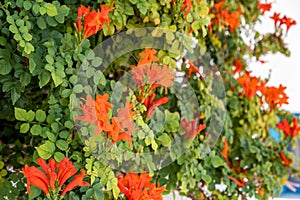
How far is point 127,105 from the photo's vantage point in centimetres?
74

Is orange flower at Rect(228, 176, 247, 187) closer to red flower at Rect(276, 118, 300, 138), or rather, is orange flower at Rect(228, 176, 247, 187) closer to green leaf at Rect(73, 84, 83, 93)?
red flower at Rect(276, 118, 300, 138)

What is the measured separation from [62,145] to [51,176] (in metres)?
0.09

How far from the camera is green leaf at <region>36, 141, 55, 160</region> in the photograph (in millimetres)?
707

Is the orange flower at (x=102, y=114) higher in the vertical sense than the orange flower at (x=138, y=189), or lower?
higher

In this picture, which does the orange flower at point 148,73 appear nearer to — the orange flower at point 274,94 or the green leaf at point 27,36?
the green leaf at point 27,36

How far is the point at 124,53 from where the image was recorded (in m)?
0.95

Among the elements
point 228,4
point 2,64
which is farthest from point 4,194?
point 228,4

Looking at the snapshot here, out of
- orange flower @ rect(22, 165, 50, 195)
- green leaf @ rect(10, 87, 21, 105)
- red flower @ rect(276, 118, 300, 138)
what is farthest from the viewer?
red flower @ rect(276, 118, 300, 138)

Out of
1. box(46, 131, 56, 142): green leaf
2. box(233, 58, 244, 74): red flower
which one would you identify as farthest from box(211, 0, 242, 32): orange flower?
box(46, 131, 56, 142): green leaf

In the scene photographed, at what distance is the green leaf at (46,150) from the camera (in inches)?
27.9

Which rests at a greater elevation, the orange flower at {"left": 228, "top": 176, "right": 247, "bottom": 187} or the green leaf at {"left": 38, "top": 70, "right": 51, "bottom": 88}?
the green leaf at {"left": 38, "top": 70, "right": 51, "bottom": 88}

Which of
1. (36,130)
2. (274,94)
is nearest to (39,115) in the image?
(36,130)

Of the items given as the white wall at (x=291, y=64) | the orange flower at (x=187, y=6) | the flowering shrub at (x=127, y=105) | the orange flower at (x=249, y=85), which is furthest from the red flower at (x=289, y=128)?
the white wall at (x=291, y=64)

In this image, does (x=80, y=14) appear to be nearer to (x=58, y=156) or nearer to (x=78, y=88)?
(x=78, y=88)
